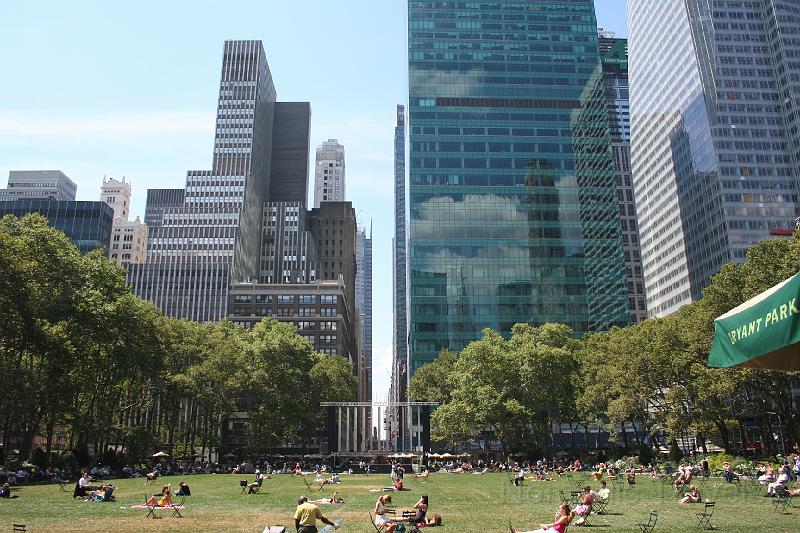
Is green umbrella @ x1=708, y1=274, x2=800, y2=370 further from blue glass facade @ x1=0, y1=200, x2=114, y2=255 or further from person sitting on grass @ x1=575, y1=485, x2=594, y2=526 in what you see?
blue glass facade @ x1=0, y1=200, x2=114, y2=255

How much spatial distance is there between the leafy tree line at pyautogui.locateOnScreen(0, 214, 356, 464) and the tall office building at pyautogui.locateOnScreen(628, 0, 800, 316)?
9544 centimetres

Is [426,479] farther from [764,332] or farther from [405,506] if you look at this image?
[764,332]

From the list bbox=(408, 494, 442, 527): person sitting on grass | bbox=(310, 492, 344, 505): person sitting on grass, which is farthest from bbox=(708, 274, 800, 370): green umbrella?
bbox=(310, 492, 344, 505): person sitting on grass

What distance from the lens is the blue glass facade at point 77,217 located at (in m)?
132

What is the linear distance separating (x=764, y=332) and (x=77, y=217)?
5753 inches

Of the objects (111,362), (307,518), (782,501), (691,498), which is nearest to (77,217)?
(111,362)

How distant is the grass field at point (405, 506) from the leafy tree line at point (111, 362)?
13050 millimetres

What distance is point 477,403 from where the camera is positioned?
67.9 metres

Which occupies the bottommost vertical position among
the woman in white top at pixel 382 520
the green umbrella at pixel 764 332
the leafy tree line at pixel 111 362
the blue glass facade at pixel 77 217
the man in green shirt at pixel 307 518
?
the woman in white top at pixel 382 520

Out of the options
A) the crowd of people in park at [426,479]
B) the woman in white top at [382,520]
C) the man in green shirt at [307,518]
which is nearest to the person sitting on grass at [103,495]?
the crowd of people in park at [426,479]

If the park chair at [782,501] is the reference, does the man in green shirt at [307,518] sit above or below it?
above

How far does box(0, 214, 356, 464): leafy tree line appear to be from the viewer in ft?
145

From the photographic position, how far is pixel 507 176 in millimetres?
122438

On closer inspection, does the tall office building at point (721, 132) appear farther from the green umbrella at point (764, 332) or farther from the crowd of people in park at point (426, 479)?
the green umbrella at point (764, 332)
